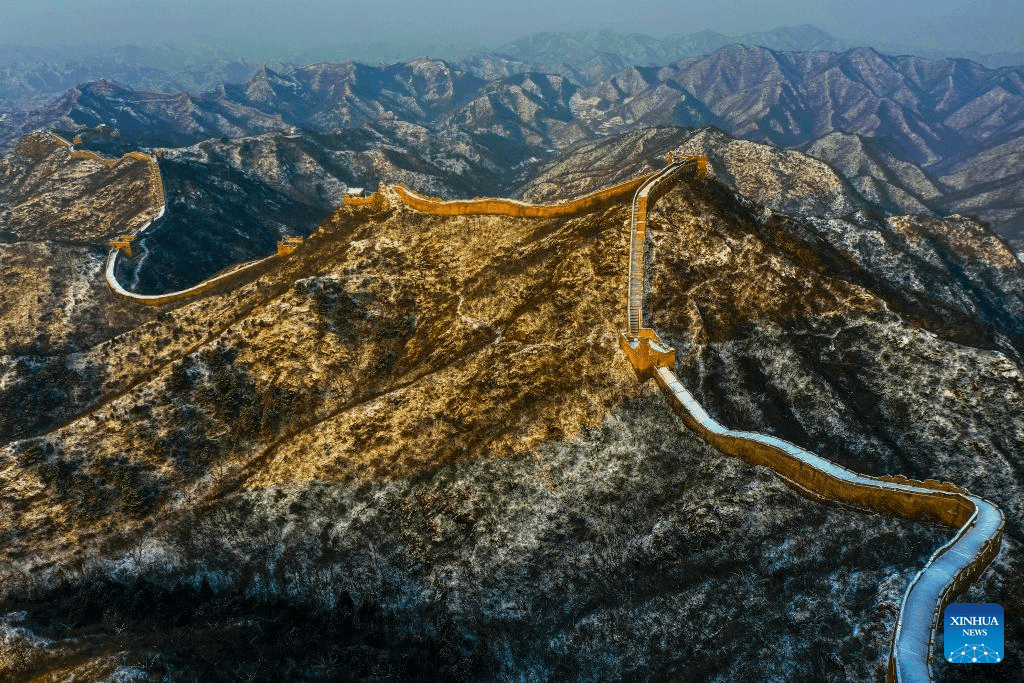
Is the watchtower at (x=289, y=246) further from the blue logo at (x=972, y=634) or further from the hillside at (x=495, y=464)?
the blue logo at (x=972, y=634)

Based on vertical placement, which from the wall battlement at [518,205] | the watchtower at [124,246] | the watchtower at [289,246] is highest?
the wall battlement at [518,205]

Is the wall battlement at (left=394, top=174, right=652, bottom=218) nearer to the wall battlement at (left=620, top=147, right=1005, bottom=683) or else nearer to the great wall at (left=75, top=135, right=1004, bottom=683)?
the great wall at (left=75, top=135, right=1004, bottom=683)

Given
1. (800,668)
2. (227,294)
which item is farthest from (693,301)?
(227,294)

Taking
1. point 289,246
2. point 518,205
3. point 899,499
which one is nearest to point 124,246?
point 289,246

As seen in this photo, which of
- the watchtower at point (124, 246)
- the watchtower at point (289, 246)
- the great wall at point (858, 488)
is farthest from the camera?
the watchtower at point (124, 246)

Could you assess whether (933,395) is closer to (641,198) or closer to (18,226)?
(641,198)

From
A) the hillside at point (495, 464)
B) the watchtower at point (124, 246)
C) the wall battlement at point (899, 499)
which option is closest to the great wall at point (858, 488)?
the wall battlement at point (899, 499)
